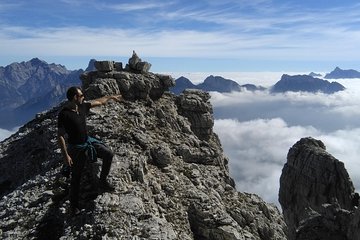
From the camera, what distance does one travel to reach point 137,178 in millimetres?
33562

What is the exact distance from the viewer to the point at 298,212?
295ft

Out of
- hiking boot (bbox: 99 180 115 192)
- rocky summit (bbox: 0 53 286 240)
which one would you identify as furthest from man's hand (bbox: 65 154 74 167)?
hiking boot (bbox: 99 180 115 192)

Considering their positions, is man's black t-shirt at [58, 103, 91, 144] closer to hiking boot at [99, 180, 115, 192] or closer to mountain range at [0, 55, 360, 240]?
mountain range at [0, 55, 360, 240]

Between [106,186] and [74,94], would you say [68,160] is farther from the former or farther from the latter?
[106,186]

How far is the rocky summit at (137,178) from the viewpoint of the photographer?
91.4 ft

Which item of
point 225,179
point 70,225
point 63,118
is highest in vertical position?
point 63,118

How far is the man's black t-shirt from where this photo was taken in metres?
24.5

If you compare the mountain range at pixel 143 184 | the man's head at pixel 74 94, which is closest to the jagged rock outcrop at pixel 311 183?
the mountain range at pixel 143 184

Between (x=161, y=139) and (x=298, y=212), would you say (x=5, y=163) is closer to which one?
(x=161, y=139)

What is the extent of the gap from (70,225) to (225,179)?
25430mm

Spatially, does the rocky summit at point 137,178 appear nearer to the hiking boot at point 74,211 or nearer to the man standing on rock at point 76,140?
the hiking boot at point 74,211

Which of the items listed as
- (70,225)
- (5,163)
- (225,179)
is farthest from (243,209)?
(5,163)

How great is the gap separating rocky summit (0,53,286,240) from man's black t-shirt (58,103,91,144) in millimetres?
3528

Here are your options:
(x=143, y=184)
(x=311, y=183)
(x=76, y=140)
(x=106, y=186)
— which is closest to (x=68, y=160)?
(x=76, y=140)
